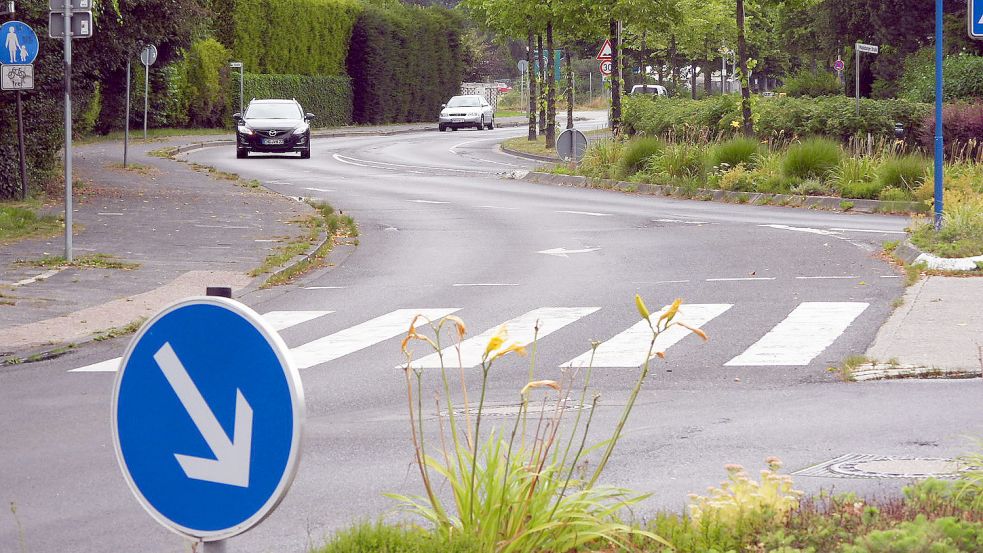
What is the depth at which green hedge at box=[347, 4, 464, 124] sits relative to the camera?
212ft

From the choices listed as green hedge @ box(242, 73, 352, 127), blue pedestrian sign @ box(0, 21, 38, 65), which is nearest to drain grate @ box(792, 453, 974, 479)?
blue pedestrian sign @ box(0, 21, 38, 65)

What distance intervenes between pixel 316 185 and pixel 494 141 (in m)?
23.0

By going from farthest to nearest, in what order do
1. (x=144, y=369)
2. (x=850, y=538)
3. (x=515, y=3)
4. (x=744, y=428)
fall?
(x=515, y=3) < (x=744, y=428) < (x=850, y=538) < (x=144, y=369)

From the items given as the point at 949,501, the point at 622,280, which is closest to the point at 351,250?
the point at 622,280

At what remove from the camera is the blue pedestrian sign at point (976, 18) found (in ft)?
43.9

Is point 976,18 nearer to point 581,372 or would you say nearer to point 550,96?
point 581,372

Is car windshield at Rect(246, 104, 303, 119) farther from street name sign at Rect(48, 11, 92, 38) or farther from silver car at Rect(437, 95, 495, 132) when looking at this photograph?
street name sign at Rect(48, 11, 92, 38)

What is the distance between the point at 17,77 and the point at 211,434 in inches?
639

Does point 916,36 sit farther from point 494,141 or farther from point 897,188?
point 897,188

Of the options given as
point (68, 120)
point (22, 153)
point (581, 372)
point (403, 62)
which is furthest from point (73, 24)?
point (403, 62)

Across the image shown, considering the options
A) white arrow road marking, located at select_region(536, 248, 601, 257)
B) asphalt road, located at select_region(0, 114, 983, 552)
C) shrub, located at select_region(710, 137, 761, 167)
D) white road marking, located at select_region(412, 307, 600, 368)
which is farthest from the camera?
shrub, located at select_region(710, 137, 761, 167)

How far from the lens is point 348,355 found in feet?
34.4

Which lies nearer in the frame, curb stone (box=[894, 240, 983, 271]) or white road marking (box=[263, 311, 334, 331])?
white road marking (box=[263, 311, 334, 331])

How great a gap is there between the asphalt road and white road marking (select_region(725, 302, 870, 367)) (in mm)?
38
